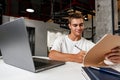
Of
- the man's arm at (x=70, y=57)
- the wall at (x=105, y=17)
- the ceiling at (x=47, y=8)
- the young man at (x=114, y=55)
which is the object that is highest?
the ceiling at (x=47, y=8)

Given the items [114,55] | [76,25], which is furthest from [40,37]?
[114,55]

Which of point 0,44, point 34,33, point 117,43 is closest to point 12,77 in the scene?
point 0,44

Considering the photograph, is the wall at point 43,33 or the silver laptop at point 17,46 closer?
the silver laptop at point 17,46

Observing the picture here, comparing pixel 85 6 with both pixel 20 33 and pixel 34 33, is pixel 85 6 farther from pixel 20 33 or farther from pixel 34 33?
pixel 20 33

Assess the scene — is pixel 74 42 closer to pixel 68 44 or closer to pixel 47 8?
pixel 68 44

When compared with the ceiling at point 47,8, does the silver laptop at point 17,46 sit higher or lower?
lower

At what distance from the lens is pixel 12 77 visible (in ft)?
2.88

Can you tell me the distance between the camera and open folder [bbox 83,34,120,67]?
1.01 m

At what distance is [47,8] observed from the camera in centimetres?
873

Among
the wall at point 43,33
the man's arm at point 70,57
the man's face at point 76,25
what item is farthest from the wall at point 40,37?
the man's arm at point 70,57

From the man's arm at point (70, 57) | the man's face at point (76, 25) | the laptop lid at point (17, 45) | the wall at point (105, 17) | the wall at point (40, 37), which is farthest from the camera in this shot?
the wall at point (40, 37)

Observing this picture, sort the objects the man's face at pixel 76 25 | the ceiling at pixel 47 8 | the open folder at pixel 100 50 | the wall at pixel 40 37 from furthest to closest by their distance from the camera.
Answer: the wall at pixel 40 37 → the ceiling at pixel 47 8 → the man's face at pixel 76 25 → the open folder at pixel 100 50

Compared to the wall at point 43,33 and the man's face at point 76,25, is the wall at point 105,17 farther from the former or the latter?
the wall at point 43,33

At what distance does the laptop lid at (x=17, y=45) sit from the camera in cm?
89
